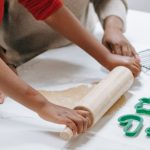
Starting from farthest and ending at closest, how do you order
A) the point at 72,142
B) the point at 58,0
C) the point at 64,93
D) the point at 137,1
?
the point at 137,1
the point at 58,0
the point at 64,93
the point at 72,142

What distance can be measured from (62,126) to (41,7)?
1.12 ft

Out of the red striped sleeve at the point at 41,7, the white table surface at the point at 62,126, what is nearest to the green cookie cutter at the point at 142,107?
the white table surface at the point at 62,126

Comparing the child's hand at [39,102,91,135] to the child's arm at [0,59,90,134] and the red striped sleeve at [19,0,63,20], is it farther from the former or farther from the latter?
the red striped sleeve at [19,0,63,20]

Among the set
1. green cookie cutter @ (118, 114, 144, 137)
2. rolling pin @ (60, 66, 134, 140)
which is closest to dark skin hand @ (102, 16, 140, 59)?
rolling pin @ (60, 66, 134, 140)

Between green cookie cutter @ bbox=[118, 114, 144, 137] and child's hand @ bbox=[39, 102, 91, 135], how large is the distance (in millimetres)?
69

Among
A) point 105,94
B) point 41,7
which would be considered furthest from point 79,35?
point 105,94

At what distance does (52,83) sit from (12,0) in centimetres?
23

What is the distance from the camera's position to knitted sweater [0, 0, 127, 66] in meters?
1.03

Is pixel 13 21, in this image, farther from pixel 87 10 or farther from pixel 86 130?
pixel 86 130

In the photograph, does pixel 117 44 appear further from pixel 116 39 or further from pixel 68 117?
pixel 68 117

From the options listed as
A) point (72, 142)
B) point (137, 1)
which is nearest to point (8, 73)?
point (72, 142)

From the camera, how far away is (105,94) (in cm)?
79

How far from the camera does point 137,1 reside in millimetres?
1811

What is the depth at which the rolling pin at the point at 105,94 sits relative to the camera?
74 centimetres
